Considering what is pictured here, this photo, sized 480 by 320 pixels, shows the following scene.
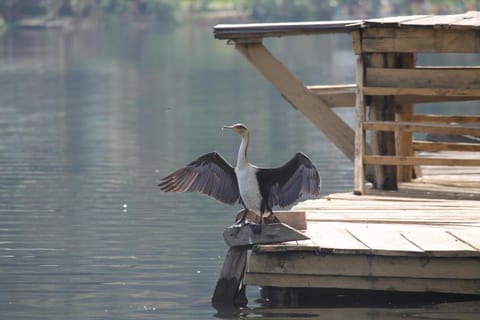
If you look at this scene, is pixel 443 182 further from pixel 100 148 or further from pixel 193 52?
pixel 193 52

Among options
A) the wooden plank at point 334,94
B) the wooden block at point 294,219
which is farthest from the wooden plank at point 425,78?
the wooden block at point 294,219

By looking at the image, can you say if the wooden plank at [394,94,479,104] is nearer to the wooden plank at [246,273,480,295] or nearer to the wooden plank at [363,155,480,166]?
the wooden plank at [363,155,480,166]

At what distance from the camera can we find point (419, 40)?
15.3 m

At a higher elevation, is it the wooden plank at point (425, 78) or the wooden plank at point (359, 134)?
the wooden plank at point (425, 78)

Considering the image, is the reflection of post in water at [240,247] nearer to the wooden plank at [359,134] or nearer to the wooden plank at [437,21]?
the wooden plank at [359,134]

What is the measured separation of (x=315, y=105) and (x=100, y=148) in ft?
32.5

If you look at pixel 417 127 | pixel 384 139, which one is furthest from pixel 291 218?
pixel 384 139

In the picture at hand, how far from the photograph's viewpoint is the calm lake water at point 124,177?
42.7ft

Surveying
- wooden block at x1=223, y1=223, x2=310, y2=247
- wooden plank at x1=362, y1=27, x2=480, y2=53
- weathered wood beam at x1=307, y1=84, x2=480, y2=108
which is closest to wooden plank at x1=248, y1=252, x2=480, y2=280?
wooden block at x1=223, y1=223, x2=310, y2=247

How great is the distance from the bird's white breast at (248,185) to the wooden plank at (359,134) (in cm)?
367

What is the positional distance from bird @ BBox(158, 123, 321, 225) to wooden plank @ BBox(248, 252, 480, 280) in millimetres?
485

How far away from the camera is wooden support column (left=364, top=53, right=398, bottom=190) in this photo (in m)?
15.8

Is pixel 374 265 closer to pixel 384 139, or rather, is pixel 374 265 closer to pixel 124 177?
pixel 384 139

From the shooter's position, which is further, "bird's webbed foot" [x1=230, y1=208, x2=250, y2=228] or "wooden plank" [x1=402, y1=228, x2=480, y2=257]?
"bird's webbed foot" [x1=230, y1=208, x2=250, y2=228]
